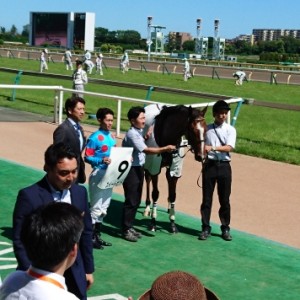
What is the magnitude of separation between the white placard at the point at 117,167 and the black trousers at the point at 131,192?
191 millimetres

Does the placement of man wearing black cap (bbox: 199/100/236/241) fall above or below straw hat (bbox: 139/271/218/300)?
below

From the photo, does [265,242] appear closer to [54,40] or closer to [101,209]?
[101,209]

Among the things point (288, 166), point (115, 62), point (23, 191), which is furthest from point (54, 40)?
point (23, 191)

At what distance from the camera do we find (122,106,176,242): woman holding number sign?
7320 millimetres

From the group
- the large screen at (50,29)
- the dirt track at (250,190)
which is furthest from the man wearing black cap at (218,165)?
the large screen at (50,29)

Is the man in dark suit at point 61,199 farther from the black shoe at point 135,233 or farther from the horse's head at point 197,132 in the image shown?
the black shoe at point 135,233

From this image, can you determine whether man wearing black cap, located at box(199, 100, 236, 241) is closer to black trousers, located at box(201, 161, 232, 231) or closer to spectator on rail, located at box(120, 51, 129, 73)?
black trousers, located at box(201, 161, 232, 231)

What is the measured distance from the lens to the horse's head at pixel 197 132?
733 cm

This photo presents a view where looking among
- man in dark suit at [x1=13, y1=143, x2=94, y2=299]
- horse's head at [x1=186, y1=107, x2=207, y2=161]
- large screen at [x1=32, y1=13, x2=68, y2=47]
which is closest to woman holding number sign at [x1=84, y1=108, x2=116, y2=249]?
horse's head at [x1=186, y1=107, x2=207, y2=161]

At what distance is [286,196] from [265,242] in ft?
8.10

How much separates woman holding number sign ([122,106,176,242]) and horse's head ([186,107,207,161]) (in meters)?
0.26

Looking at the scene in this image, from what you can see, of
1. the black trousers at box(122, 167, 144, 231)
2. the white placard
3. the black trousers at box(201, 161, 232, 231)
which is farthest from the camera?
the black trousers at box(201, 161, 232, 231)

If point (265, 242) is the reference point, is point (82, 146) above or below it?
above

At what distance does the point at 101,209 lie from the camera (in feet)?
24.1
